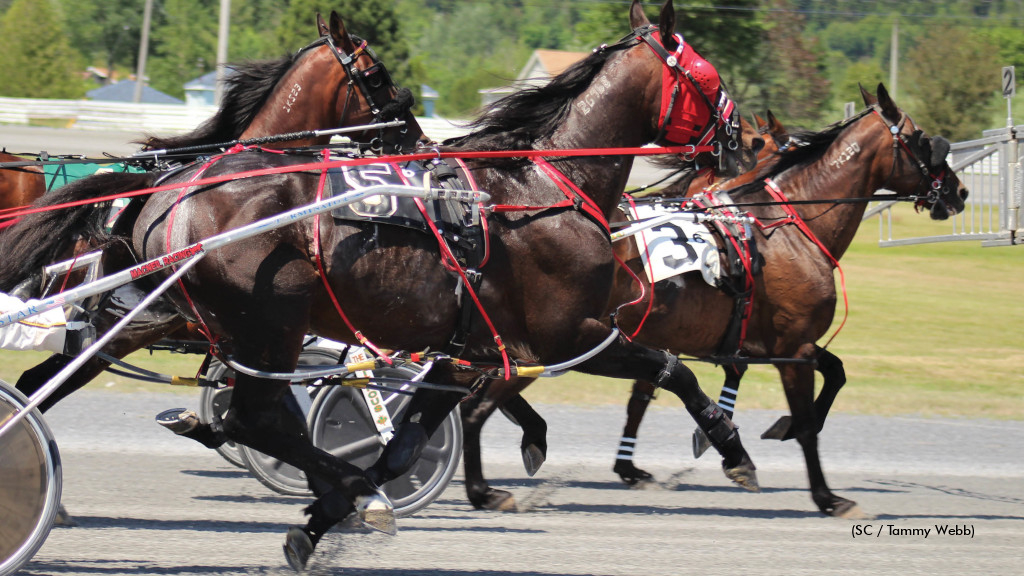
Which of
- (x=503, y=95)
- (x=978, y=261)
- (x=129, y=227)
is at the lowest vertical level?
(x=978, y=261)

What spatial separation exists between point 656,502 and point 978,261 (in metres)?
17.3

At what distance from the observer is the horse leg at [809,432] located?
5.77 m

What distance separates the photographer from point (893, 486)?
658 cm

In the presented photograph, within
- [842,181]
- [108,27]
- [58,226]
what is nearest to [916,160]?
[842,181]

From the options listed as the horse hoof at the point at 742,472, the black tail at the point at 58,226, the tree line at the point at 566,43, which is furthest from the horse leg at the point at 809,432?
the black tail at the point at 58,226

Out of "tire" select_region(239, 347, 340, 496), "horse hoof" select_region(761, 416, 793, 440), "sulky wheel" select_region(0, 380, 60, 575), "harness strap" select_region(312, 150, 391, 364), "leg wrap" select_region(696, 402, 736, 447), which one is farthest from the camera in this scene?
"horse hoof" select_region(761, 416, 793, 440)

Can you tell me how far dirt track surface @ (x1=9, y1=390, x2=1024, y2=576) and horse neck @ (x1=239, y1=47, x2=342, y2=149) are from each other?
6.57 feet

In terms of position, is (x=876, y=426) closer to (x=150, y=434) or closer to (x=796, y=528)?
(x=796, y=528)

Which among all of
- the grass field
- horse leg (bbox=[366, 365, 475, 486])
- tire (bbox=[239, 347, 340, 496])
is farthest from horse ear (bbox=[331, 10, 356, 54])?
the grass field

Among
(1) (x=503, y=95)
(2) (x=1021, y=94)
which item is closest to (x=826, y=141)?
(1) (x=503, y=95)

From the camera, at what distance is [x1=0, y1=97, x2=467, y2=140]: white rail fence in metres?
24.6

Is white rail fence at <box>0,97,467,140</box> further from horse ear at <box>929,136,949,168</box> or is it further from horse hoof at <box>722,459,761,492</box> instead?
horse hoof at <box>722,459,761,492</box>

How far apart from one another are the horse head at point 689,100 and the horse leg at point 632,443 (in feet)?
6.35

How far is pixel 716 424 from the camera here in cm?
507
